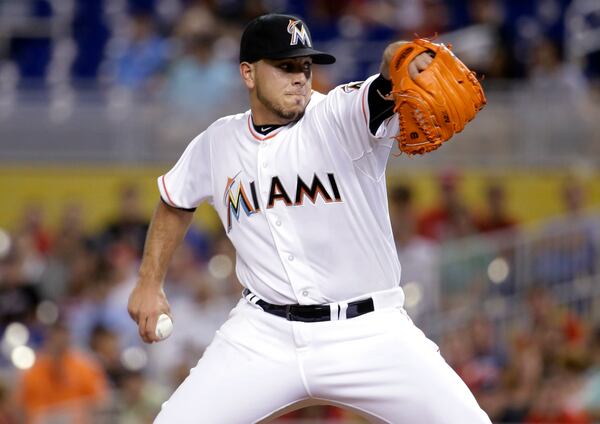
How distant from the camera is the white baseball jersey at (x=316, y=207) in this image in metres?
5.08

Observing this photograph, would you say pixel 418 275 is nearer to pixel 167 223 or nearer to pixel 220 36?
pixel 220 36

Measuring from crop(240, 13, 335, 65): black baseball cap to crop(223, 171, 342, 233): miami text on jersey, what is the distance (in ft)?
1.56

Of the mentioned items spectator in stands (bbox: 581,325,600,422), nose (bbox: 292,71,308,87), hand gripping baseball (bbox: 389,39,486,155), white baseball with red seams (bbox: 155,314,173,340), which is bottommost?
spectator in stands (bbox: 581,325,600,422)

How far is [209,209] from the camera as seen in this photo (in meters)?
13.0

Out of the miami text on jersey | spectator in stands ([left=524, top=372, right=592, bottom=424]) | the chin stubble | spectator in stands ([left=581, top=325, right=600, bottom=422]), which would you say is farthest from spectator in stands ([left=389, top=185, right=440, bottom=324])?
the chin stubble

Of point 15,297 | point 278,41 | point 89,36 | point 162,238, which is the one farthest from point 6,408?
point 89,36

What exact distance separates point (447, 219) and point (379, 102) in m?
6.64

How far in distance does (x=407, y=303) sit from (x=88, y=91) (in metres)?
4.69

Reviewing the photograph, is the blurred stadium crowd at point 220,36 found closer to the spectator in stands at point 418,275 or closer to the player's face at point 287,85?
the spectator in stands at point 418,275

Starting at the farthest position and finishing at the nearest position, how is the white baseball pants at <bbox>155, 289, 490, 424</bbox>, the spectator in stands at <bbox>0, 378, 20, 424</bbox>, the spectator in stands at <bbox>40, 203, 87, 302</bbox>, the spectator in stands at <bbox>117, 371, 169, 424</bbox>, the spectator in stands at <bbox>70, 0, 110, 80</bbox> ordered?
the spectator in stands at <bbox>70, 0, 110, 80</bbox>, the spectator in stands at <bbox>40, 203, 87, 302</bbox>, the spectator in stands at <bbox>0, 378, 20, 424</bbox>, the spectator in stands at <bbox>117, 371, 169, 424</bbox>, the white baseball pants at <bbox>155, 289, 490, 424</bbox>

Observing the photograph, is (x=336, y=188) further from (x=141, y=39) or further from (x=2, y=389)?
(x=141, y=39)

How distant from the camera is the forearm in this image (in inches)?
222

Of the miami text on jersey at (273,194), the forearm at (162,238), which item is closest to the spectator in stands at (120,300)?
the forearm at (162,238)

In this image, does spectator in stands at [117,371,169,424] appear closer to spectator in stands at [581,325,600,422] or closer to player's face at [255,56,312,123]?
spectator in stands at [581,325,600,422]
